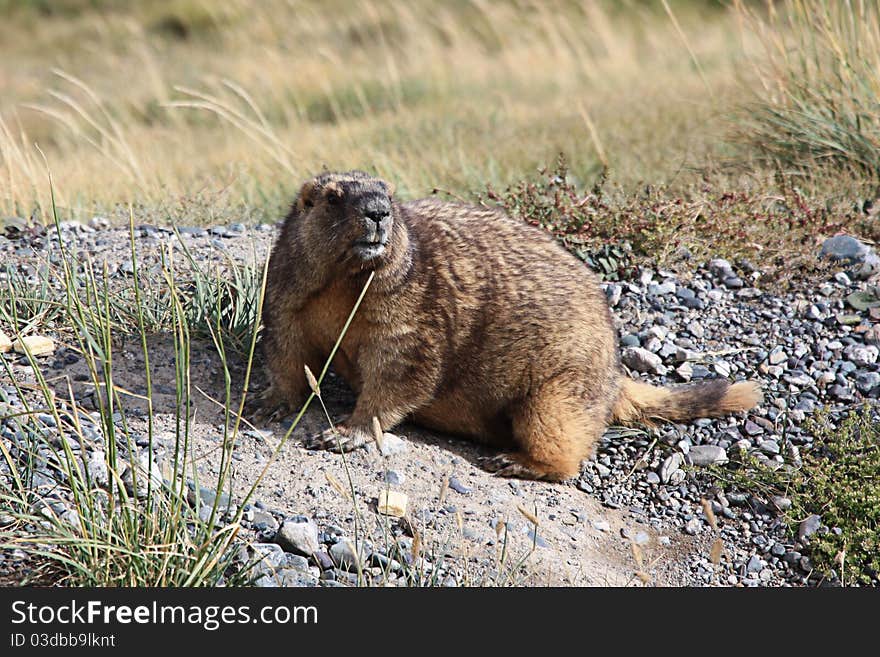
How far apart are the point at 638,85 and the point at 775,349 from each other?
5.78m

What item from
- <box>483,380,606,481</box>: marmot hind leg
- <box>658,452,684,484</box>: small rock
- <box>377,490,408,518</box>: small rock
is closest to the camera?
<box>377,490,408,518</box>: small rock

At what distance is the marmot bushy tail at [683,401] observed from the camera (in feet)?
17.2

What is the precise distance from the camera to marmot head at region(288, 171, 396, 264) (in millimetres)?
4414

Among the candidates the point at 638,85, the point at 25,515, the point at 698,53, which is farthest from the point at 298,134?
the point at 25,515

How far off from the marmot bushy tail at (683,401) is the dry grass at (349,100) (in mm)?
2601

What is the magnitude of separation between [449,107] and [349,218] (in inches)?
264

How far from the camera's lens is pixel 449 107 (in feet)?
35.7

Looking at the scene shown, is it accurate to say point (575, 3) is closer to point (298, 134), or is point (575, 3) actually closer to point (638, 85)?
point (638, 85)

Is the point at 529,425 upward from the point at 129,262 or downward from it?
downward

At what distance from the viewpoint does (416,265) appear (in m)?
4.75

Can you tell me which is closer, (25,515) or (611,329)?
(25,515)

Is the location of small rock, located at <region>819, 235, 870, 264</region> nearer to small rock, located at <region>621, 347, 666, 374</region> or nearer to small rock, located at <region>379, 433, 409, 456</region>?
small rock, located at <region>621, 347, 666, 374</region>

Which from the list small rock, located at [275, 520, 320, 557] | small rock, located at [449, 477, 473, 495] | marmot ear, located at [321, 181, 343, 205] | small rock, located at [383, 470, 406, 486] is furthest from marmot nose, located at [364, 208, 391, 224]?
small rock, located at [275, 520, 320, 557]

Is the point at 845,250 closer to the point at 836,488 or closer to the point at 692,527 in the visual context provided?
A: the point at 836,488
